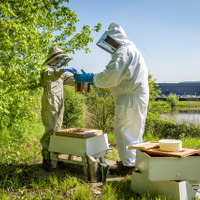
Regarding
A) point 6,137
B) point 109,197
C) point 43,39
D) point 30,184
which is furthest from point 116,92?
point 6,137

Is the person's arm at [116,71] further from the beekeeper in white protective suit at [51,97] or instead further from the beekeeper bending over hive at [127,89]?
the beekeeper in white protective suit at [51,97]

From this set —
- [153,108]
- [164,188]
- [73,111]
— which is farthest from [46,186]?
[73,111]

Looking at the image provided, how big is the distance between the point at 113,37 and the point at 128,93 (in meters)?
0.93

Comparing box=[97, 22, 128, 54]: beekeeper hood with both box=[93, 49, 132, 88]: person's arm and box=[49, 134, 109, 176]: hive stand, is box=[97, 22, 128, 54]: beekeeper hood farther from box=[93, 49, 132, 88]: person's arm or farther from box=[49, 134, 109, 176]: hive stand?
box=[49, 134, 109, 176]: hive stand

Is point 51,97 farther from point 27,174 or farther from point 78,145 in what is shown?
point 27,174

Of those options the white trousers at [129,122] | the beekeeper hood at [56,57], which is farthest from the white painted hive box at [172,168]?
the beekeeper hood at [56,57]

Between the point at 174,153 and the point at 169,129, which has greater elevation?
the point at 174,153

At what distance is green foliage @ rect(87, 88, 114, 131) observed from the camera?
25.6 feet

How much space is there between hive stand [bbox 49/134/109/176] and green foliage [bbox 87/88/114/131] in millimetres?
4008

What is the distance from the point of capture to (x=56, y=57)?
145 inches

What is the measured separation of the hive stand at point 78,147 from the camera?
3320 millimetres

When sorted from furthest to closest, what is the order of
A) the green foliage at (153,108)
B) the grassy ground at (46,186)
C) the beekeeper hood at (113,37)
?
the green foliage at (153,108) < the beekeeper hood at (113,37) < the grassy ground at (46,186)

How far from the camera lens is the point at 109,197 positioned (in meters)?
2.60

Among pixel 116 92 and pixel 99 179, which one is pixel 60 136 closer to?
pixel 99 179
